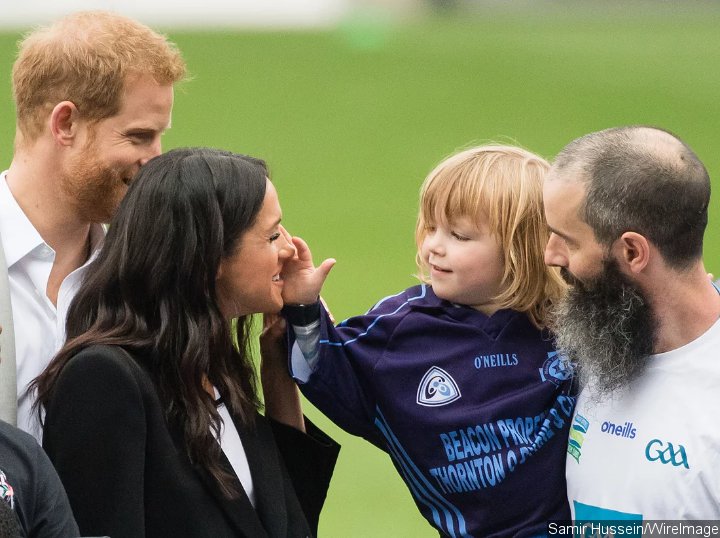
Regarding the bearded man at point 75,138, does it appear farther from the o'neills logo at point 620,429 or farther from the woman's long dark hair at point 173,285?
the o'neills logo at point 620,429

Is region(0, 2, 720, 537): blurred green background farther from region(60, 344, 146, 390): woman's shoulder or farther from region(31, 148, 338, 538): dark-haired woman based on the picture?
region(60, 344, 146, 390): woman's shoulder

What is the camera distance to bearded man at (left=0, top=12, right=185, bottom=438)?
3.20 m

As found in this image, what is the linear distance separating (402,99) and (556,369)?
21.2 m

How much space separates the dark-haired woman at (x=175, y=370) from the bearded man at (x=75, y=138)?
33 centimetres

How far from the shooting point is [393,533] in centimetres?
631

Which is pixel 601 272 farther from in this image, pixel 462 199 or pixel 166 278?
pixel 166 278

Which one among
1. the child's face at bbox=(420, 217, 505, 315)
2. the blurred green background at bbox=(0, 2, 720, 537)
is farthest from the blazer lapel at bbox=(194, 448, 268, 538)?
the blurred green background at bbox=(0, 2, 720, 537)

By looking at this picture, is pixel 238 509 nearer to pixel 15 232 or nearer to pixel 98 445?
pixel 98 445

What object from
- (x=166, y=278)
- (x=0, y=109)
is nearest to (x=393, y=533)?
(x=166, y=278)

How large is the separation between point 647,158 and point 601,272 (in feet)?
0.93

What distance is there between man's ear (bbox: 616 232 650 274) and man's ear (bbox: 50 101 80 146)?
4.54 feet

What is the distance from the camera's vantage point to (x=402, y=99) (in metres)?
24.1

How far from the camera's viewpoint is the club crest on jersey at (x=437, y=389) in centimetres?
313

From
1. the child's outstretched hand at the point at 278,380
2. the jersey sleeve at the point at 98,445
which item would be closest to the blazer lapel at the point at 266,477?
the child's outstretched hand at the point at 278,380
